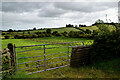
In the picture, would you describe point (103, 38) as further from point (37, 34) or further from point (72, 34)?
point (37, 34)

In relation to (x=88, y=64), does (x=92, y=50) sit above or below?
above

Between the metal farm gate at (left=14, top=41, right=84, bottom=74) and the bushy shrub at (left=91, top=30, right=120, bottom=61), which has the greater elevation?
the bushy shrub at (left=91, top=30, right=120, bottom=61)

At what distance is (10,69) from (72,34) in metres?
22.3

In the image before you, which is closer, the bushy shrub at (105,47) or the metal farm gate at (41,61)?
the metal farm gate at (41,61)

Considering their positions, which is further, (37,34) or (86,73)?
(37,34)

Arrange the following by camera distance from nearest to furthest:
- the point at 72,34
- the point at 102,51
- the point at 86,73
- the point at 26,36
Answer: the point at 86,73
the point at 102,51
the point at 72,34
the point at 26,36

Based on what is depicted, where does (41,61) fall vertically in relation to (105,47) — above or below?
below

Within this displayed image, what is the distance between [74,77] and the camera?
5621 millimetres

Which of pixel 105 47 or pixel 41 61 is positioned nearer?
pixel 105 47

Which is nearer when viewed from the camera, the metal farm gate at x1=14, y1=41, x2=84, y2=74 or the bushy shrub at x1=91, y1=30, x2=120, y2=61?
the metal farm gate at x1=14, y1=41, x2=84, y2=74

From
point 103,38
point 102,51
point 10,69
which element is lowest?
point 10,69

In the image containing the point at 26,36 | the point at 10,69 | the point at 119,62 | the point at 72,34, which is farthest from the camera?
the point at 26,36

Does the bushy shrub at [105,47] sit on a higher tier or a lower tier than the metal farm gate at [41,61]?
higher

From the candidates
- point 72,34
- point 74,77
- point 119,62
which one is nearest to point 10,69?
point 74,77
